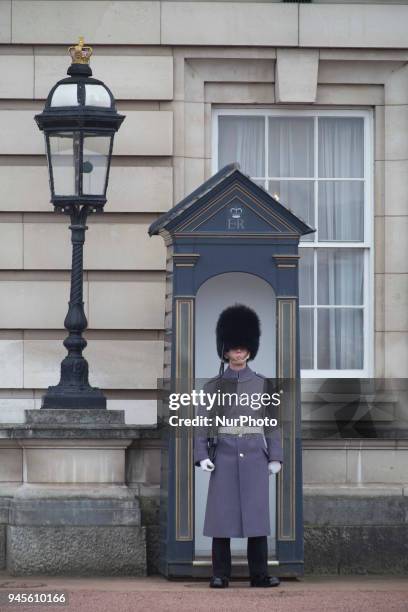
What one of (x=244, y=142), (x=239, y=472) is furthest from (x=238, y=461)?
(x=244, y=142)

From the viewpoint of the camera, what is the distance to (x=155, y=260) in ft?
39.8

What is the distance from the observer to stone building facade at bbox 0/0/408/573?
39.7ft

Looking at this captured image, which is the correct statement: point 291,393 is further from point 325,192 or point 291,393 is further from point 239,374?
point 325,192

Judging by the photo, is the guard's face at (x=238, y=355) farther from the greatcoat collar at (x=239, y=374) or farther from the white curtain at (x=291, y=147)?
the white curtain at (x=291, y=147)

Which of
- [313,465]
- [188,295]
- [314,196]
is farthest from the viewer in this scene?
[314,196]

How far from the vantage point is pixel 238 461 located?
1073 cm

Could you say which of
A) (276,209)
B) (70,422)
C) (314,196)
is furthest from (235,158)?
(70,422)

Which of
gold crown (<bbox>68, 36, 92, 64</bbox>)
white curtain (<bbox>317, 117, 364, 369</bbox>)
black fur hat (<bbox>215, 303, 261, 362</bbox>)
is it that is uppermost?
gold crown (<bbox>68, 36, 92, 64</bbox>)

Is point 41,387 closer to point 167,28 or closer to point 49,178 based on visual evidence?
point 49,178

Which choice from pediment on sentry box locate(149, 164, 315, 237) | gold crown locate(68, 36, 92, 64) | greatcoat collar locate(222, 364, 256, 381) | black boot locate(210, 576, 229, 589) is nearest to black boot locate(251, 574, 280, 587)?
black boot locate(210, 576, 229, 589)

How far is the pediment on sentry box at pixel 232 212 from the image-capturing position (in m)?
10.9

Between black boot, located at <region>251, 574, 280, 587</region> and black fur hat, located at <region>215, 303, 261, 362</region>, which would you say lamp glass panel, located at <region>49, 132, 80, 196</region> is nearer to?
black fur hat, located at <region>215, 303, 261, 362</region>

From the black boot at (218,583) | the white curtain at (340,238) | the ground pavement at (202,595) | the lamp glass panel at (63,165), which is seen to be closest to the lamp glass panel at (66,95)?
the lamp glass panel at (63,165)

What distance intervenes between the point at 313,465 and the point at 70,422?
1.68 metres
